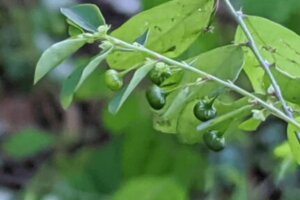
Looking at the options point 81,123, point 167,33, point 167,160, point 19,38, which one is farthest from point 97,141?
point 167,33

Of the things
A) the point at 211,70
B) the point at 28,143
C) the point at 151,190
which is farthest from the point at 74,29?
the point at 28,143

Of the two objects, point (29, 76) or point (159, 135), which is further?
point (29, 76)

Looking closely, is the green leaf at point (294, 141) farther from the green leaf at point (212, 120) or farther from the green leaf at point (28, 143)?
the green leaf at point (28, 143)

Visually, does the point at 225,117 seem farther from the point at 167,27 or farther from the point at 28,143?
the point at 28,143

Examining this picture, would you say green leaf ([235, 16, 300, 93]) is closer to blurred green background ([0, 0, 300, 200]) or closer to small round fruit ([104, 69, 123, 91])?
small round fruit ([104, 69, 123, 91])

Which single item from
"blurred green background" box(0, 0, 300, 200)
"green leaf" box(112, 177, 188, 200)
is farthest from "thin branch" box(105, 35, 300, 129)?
"green leaf" box(112, 177, 188, 200)

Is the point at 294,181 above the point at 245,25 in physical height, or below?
below

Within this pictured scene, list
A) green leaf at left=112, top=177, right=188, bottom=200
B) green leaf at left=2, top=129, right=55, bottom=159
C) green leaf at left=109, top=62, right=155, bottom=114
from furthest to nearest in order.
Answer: green leaf at left=2, top=129, right=55, bottom=159, green leaf at left=112, top=177, right=188, bottom=200, green leaf at left=109, top=62, right=155, bottom=114

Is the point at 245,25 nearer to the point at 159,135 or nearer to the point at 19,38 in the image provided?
the point at 159,135
